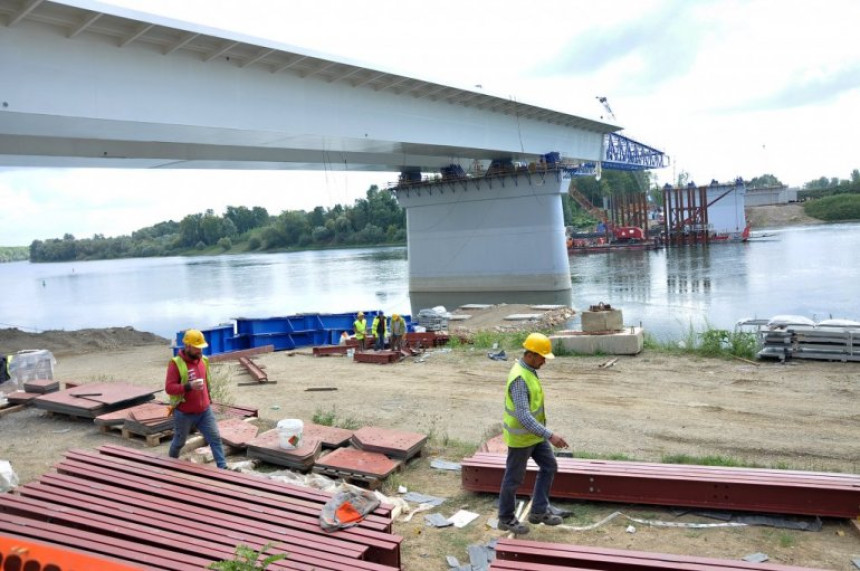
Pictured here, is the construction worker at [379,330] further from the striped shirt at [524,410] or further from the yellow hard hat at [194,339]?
the striped shirt at [524,410]

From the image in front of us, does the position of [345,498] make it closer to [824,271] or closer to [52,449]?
[52,449]

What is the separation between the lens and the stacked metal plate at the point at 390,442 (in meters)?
7.58

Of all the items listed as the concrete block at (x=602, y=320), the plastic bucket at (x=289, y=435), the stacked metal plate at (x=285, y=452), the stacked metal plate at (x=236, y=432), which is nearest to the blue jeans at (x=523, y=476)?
the stacked metal plate at (x=285, y=452)

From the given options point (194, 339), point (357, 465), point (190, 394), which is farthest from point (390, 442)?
point (194, 339)

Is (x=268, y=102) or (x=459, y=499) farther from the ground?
(x=268, y=102)

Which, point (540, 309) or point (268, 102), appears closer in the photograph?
point (268, 102)

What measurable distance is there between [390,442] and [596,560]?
3777mm

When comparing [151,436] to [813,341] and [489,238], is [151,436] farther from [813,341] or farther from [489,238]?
[489,238]

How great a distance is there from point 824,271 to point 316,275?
154 ft

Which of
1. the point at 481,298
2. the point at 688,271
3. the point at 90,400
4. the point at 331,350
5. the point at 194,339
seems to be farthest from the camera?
the point at 688,271

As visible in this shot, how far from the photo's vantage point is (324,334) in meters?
22.6

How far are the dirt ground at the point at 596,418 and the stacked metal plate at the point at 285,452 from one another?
1095 mm

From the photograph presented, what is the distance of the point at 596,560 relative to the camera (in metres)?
4.38

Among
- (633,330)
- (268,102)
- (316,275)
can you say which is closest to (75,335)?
(268,102)
